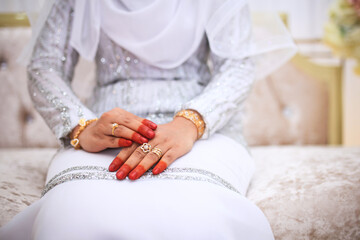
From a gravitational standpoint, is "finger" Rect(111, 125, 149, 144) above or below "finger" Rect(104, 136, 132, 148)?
above

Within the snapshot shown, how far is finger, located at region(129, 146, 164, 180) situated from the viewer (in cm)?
53

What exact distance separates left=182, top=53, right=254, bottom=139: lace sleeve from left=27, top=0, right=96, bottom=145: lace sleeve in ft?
0.83

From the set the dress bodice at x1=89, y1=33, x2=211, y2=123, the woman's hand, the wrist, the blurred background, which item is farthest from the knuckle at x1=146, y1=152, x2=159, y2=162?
the blurred background

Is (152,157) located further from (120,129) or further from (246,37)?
(246,37)

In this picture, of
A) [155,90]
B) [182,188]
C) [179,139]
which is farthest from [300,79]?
[182,188]

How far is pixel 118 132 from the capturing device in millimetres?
602

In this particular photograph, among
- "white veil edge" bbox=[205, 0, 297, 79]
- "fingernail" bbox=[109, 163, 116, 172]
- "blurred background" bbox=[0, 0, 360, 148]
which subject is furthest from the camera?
"blurred background" bbox=[0, 0, 360, 148]

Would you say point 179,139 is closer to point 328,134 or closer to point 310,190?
point 310,190

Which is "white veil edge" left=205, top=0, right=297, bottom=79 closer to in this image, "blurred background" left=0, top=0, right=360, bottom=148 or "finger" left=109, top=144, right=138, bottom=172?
"finger" left=109, top=144, right=138, bottom=172

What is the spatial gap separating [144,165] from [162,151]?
0.05 meters

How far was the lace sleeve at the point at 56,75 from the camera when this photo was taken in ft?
2.41

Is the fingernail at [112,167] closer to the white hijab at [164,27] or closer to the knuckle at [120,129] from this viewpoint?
the knuckle at [120,129]

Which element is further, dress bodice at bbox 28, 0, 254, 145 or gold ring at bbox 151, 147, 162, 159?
dress bodice at bbox 28, 0, 254, 145

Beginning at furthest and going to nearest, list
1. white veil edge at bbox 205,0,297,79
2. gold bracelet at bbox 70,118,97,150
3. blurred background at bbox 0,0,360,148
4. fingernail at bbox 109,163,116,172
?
blurred background at bbox 0,0,360,148 < white veil edge at bbox 205,0,297,79 < gold bracelet at bbox 70,118,97,150 < fingernail at bbox 109,163,116,172
